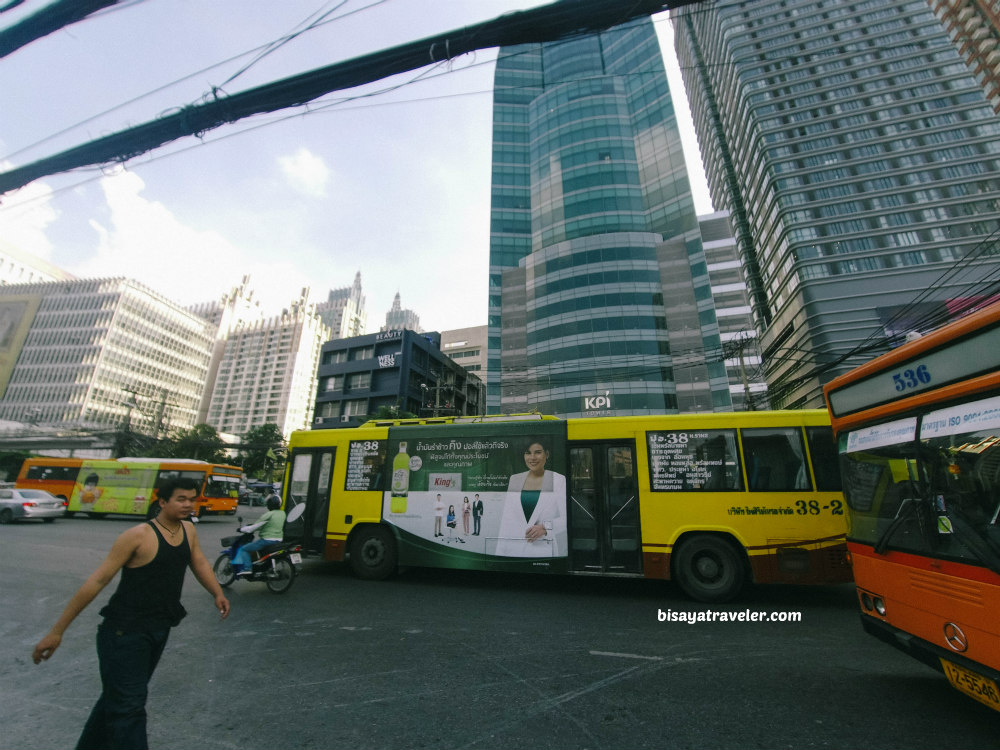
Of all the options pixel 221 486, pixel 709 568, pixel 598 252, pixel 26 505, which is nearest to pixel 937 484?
pixel 709 568

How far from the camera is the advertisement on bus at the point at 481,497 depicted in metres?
7.38

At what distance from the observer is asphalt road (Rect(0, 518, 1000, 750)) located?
9.93 ft

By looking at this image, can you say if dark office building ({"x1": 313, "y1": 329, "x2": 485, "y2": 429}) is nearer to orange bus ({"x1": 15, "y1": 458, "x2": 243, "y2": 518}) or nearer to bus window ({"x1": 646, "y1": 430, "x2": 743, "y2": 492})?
orange bus ({"x1": 15, "y1": 458, "x2": 243, "y2": 518})

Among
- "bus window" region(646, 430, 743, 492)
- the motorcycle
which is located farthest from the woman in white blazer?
the motorcycle

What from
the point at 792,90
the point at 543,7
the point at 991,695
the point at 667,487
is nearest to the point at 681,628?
the point at 667,487

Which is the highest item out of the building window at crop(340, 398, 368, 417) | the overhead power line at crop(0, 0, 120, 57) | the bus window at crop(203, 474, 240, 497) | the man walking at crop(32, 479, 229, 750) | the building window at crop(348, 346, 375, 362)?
the building window at crop(348, 346, 375, 362)

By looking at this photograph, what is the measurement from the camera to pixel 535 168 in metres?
62.5

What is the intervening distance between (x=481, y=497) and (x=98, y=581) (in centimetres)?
578

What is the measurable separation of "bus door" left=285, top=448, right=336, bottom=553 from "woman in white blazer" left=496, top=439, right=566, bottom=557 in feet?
12.6

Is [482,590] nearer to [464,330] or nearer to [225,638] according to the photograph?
[225,638]

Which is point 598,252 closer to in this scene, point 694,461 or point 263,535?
point 694,461

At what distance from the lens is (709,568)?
6.63 meters

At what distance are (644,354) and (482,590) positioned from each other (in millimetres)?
Result: 41977

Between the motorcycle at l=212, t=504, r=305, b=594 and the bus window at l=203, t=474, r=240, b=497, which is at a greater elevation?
the bus window at l=203, t=474, r=240, b=497
